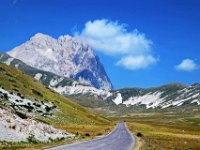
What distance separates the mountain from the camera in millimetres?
65188

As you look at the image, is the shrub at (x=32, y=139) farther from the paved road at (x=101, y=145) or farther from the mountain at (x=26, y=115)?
the paved road at (x=101, y=145)

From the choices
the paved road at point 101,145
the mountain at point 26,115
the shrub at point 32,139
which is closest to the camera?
the paved road at point 101,145

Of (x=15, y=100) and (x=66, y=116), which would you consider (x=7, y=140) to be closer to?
(x=15, y=100)

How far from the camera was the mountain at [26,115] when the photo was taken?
214 feet

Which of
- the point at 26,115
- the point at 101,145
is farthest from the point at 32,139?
the point at 26,115

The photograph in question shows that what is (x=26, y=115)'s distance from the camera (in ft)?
260

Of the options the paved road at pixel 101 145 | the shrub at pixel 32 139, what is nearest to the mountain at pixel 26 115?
the shrub at pixel 32 139

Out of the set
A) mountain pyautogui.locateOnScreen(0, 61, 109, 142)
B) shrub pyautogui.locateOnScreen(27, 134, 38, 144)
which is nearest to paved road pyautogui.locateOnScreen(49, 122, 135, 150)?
shrub pyautogui.locateOnScreen(27, 134, 38, 144)

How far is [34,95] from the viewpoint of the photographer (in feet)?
557

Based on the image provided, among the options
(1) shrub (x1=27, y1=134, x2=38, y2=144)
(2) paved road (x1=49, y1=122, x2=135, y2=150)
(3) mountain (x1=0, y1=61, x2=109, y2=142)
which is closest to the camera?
(2) paved road (x1=49, y1=122, x2=135, y2=150)

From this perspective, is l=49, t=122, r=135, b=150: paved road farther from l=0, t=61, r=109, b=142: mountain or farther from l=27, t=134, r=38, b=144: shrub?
l=0, t=61, r=109, b=142: mountain

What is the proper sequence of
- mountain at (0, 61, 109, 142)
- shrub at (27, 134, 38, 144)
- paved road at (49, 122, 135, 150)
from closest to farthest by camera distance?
1. paved road at (49, 122, 135, 150)
2. shrub at (27, 134, 38, 144)
3. mountain at (0, 61, 109, 142)

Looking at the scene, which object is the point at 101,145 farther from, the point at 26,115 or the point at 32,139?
the point at 26,115

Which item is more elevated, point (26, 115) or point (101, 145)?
point (26, 115)
